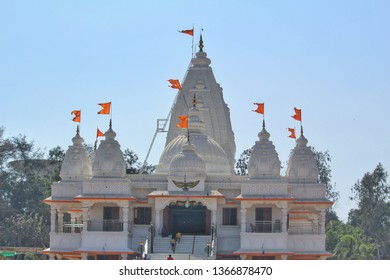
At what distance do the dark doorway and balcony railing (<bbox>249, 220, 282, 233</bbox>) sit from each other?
269 centimetres

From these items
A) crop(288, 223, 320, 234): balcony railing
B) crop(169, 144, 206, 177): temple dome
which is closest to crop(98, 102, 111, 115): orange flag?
crop(169, 144, 206, 177): temple dome

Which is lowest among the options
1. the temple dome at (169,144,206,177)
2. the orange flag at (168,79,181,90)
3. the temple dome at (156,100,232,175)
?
the temple dome at (169,144,206,177)

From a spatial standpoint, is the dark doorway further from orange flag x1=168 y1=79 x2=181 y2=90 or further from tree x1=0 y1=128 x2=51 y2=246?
tree x1=0 y1=128 x2=51 y2=246

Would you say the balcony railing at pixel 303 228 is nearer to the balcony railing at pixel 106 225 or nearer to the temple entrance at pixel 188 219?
the temple entrance at pixel 188 219

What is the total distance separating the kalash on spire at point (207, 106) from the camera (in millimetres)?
74688

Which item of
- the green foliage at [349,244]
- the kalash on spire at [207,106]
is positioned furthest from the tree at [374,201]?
the kalash on spire at [207,106]

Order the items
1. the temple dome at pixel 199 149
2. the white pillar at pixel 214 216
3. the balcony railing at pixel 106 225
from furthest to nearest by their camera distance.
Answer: the temple dome at pixel 199 149 < the balcony railing at pixel 106 225 < the white pillar at pixel 214 216

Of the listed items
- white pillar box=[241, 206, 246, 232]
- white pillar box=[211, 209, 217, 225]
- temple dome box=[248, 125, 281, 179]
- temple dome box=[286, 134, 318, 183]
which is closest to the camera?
white pillar box=[241, 206, 246, 232]

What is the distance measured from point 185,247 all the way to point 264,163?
22.0ft

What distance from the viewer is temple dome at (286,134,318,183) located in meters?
68.0

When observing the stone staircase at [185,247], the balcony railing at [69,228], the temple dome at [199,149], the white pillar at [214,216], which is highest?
the temple dome at [199,149]

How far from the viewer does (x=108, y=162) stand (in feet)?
217

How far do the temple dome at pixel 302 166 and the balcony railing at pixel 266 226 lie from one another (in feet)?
12.7
